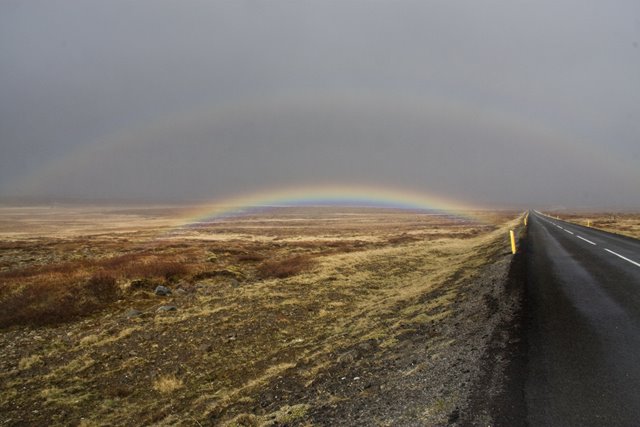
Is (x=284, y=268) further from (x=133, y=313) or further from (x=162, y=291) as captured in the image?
(x=133, y=313)

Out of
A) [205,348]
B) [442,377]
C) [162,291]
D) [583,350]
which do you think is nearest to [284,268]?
[162,291]

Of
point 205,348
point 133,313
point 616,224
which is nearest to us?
point 205,348

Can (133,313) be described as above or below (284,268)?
below

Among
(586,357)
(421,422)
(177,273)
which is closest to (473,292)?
(586,357)

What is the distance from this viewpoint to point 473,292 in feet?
44.8

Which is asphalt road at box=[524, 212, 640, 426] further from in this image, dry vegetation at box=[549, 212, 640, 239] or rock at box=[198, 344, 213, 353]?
dry vegetation at box=[549, 212, 640, 239]

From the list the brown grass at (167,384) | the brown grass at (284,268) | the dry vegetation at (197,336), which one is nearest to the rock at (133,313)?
the dry vegetation at (197,336)

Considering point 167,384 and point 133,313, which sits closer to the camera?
point 167,384

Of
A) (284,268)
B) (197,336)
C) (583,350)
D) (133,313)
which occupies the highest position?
(583,350)

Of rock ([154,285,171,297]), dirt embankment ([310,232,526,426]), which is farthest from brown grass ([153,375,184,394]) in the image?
rock ([154,285,171,297])

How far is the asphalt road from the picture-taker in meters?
4.66

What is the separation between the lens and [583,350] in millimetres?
6680

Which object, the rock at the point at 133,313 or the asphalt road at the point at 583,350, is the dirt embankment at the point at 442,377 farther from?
the rock at the point at 133,313

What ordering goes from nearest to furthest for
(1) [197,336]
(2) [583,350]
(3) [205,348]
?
(2) [583,350]
(3) [205,348]
(1) [197,336]
